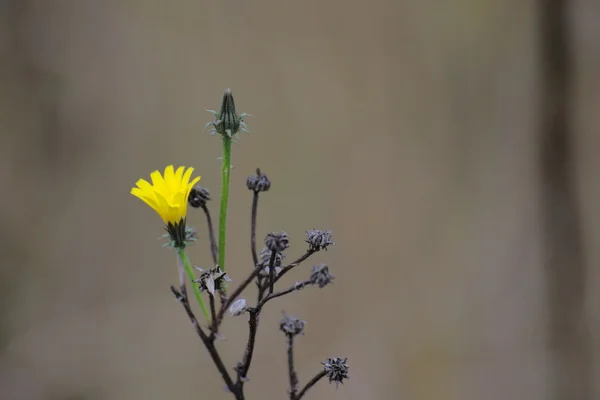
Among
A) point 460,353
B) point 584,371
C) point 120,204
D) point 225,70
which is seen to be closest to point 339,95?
point 225,70

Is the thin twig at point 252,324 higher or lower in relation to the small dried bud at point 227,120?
lower

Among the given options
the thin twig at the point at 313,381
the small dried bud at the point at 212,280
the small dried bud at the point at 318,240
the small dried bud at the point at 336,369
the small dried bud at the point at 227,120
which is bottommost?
A: the thin twig at the point at 313,381

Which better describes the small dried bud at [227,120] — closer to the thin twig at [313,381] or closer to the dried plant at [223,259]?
the dried plant at [223,259]

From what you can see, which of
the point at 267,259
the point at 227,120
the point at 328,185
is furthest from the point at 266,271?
the point at 328,185

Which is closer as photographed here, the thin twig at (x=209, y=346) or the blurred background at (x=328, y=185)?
the thin twig at (x=209, y=346)

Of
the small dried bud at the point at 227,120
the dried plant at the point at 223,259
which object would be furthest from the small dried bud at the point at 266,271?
the small dried bud at the point at 227,120

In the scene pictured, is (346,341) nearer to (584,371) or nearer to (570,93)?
(584,371)

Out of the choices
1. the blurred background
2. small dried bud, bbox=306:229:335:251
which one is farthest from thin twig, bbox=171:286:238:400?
the blurred background
